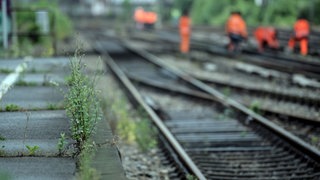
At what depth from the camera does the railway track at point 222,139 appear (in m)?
6.73

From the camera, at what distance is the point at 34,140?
17.0 feet

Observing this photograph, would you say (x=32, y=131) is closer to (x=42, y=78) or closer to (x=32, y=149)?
(x=32, y=149)

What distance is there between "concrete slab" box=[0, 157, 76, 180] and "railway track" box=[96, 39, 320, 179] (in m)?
2.07

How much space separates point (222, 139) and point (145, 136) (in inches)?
53.3

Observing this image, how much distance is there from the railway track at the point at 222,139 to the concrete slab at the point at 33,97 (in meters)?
1.88

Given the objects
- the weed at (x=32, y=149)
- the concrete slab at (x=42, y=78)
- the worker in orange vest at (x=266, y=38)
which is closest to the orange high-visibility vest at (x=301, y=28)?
the worker in orange vest at (x=266, y=38)

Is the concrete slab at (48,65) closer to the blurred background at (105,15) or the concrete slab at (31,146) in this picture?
the blurred background at (105,15)

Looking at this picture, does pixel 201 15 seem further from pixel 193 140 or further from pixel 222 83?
pixel 193 140

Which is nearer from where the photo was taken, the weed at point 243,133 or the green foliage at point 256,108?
the weed at point 243,133

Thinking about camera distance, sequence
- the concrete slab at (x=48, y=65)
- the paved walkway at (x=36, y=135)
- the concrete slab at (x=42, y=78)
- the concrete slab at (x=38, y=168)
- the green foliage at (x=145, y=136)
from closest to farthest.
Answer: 1. the concrete slab at (x=38, y=168)
2. the paved walkway at (x=36, y=135)
3. the green foliage at (x=145, y=136)
4. the concrete slab at (x=42, y=78)
5. the concrete slab at (x=48, y=65)

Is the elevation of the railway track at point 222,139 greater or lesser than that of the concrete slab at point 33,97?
lesser

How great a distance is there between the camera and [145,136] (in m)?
7.92

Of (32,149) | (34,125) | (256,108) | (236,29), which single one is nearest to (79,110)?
(32,149)

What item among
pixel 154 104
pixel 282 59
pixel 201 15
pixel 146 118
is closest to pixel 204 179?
pixel 146 118
